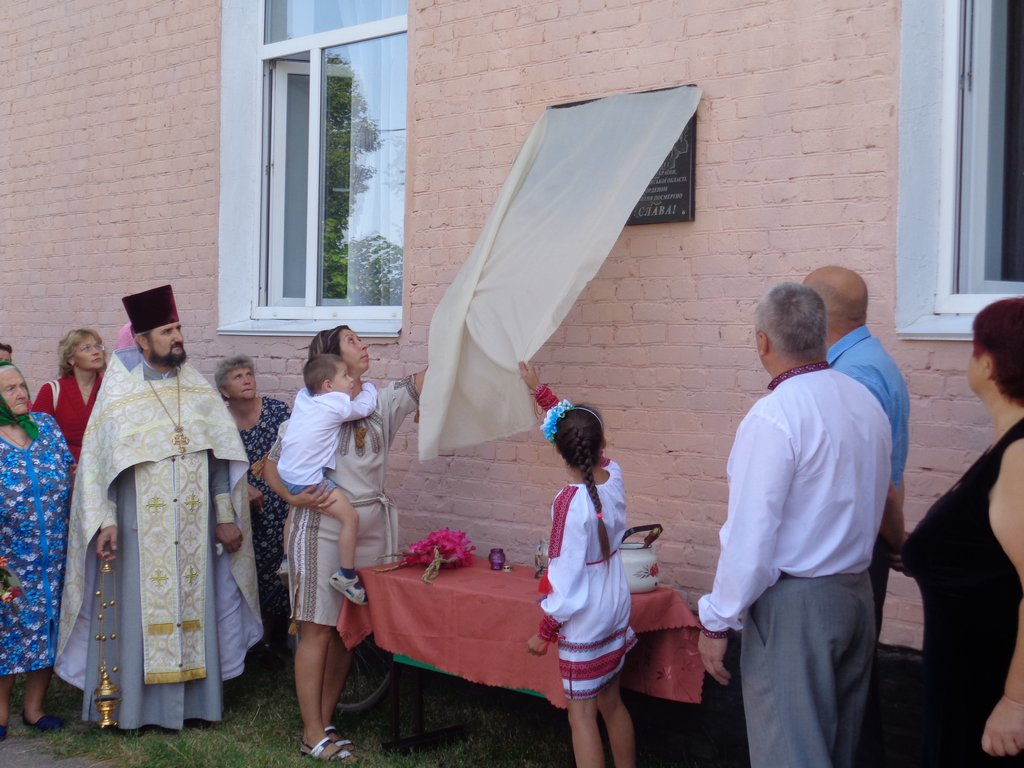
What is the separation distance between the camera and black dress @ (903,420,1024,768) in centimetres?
284

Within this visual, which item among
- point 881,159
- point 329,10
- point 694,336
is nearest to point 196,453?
point 694,336

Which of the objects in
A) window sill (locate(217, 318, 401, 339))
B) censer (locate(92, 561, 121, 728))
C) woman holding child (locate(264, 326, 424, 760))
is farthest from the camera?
window sill (locate(217, 318, 401, 339))

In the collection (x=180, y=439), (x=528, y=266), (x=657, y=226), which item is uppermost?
(x=657, y=226)

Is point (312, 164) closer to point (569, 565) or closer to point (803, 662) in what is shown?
point (569, 565)

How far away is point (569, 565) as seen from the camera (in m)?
3.98

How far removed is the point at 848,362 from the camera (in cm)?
370

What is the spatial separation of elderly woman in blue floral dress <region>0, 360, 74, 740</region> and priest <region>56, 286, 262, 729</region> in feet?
0.32

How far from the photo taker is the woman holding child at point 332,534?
16.7ft

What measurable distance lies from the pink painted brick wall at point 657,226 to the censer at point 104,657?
1453mm

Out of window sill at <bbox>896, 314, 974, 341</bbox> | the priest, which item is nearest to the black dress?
window sill at <bbox>896, 314, 974, 341</bbox>

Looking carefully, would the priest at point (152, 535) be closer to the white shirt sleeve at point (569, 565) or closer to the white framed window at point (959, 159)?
the white shirt sleeve at point (569, 565)

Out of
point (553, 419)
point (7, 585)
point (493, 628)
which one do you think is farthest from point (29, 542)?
point (553, 419)

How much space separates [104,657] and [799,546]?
3754 millimetres

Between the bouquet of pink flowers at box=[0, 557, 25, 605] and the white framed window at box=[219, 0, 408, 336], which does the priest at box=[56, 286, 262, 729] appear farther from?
the white framed window at box=[219, 0, 408, 336]
